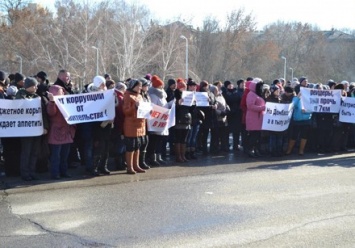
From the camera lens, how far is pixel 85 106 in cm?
963

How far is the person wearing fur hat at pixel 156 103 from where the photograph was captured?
35.4ft

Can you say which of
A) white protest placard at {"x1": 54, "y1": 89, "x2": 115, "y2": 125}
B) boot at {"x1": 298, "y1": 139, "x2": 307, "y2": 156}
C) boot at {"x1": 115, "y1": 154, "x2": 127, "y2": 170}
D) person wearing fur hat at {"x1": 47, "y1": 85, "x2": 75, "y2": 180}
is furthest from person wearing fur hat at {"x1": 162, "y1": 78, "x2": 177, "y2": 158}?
boot at {"x1": 298, "y1": 139, "x2": 307, "y2": 156}

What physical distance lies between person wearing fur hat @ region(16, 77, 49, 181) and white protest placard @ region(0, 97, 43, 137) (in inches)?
4.2

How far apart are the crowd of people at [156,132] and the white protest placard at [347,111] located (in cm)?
17

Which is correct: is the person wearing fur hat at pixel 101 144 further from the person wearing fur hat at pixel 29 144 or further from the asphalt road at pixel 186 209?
the person wearing fur hat at pixel 29 144

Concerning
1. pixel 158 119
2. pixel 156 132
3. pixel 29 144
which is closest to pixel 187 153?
pixel 156 132

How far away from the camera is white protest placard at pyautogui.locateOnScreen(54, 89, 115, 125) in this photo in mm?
9367

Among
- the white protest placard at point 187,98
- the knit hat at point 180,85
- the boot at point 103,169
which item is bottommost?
the boot at point 103,169

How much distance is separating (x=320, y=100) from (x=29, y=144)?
7.65 m

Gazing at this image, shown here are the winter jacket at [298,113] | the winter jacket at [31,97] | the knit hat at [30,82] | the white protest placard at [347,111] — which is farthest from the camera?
the white protest placard at [347,111]

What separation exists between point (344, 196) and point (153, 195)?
3237mm

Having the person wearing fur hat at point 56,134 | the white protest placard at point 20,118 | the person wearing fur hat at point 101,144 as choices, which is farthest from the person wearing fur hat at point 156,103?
the white protest placard at point 20,118

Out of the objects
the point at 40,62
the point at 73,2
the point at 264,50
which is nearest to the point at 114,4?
the point at 73,2

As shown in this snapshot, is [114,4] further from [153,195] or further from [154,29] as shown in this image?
[153,195]
